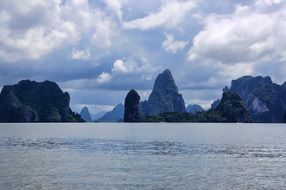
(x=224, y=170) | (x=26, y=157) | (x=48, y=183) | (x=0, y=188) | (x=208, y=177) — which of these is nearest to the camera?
(x=0, y=188)

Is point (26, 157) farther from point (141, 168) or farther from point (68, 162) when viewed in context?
point (141, 168)

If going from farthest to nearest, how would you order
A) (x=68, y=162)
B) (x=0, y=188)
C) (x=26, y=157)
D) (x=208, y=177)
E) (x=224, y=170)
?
1. (x=26, y=157)
2. (x=68, y=162)
3. (x=224, y=170)
4. (x=208, y=177)
5. (x=0, y=188)

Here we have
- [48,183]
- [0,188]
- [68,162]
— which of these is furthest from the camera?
[68,162]

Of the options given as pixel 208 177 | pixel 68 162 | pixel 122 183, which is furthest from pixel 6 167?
pixel 208 177

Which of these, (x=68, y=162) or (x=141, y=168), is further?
(x=68, y=162)

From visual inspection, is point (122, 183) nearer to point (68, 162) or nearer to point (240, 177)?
point (240, 177)

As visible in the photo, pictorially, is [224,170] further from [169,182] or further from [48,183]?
[48,183]

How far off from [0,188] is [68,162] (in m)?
28.7

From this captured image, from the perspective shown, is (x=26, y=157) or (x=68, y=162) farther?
(x=26, y=157)

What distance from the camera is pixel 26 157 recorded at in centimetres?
9306

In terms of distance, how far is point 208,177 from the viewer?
6606 cm

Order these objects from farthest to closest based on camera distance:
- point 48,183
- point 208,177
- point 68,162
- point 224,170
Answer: point 68,162
point 224,170
point 208,177
point 48,183

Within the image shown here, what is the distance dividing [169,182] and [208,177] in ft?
25.6

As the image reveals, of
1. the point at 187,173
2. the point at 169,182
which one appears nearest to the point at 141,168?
the point at 187,173
